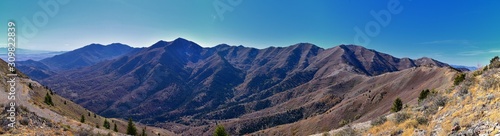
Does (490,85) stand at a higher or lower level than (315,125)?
higher

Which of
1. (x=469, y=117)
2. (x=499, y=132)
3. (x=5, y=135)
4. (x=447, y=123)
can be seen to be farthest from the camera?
(x=5, y=135)

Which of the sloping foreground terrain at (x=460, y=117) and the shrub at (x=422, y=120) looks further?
the shrub at (x=422, y=120)

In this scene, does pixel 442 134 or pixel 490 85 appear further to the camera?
pixel 490 85

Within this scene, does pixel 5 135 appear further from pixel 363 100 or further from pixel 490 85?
pixel 363 100

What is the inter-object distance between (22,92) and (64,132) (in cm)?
3275

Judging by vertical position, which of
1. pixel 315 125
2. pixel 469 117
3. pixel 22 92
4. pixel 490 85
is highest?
pixel 22 92

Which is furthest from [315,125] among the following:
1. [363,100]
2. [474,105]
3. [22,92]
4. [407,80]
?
[474,105]

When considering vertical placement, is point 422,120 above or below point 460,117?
below

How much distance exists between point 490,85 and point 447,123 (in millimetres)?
5067

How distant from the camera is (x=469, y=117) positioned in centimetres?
1700

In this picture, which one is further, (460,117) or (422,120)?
(422,120)

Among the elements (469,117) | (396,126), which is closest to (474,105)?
(469,117)

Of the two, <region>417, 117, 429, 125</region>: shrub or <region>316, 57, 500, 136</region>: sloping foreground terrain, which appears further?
<region>417, 117, 429, 125</region>: shrub

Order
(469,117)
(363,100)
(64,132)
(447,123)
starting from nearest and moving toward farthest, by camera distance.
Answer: (469,117) < (447,123) < (64,132) < (363,100)
